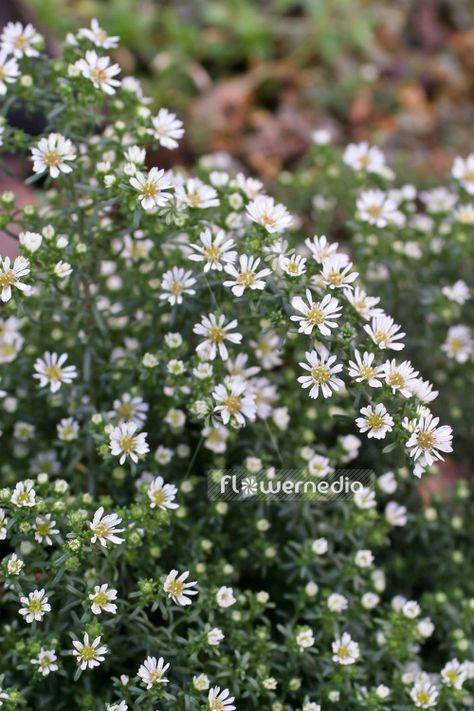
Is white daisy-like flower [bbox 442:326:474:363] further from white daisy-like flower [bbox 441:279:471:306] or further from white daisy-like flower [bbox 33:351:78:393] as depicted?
white daisy-like flower [bbox 33:351:78:393]

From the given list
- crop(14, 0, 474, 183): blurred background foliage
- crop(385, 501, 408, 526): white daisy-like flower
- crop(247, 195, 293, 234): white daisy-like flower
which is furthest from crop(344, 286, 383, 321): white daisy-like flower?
crop(14, 0, 474, 183): blurred background foliage

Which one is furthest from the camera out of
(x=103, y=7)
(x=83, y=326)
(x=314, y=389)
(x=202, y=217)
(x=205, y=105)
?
(x=103, y=7)

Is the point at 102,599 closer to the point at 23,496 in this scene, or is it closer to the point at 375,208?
the point at 23,496

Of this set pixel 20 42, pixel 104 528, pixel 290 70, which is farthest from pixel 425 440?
pixel 290 70

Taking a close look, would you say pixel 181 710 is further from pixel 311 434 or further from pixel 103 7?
pixel 103 7

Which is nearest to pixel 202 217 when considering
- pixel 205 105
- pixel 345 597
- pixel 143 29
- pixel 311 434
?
pixel 311 434

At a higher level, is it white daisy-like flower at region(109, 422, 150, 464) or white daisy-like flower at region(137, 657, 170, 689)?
white daisy-like flower at region(109, 422, 150, 464)
